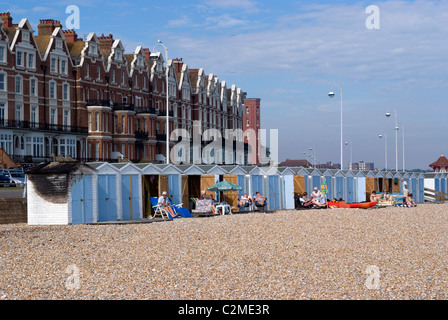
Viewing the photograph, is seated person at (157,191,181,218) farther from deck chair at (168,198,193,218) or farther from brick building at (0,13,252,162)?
brick building at (0,13,252,162)

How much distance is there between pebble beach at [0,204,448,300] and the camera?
13023 mm

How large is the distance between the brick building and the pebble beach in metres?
25.5

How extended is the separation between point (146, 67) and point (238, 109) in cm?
3086

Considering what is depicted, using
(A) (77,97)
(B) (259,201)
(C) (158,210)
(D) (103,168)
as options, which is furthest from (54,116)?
(D) (103,168)

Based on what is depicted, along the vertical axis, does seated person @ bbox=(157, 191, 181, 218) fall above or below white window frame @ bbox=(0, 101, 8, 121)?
below

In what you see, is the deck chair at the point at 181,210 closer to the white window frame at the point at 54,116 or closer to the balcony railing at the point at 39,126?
the balcony railing at the point at 39,126

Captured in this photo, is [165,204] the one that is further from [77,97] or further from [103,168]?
[77,97]

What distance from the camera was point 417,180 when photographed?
49.5m

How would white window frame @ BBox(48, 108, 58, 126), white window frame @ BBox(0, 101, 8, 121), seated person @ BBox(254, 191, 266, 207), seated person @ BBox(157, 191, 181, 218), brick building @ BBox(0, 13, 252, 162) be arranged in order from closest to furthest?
seated person @ BBox(157, 191, 181, 218), seated person @ BBox(254, 191, 266, 207), white window frame @ BBox(0, 101, 8, 121), brick building @ BBox(0, 13, 252, 162), white window frame @ BBox(48, 108, 58, 126)

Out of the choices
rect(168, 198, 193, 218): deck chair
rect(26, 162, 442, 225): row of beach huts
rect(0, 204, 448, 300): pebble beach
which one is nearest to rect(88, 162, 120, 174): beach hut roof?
rect(26, 162, 442, 225): row of beach huts

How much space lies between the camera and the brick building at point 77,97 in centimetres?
5069
